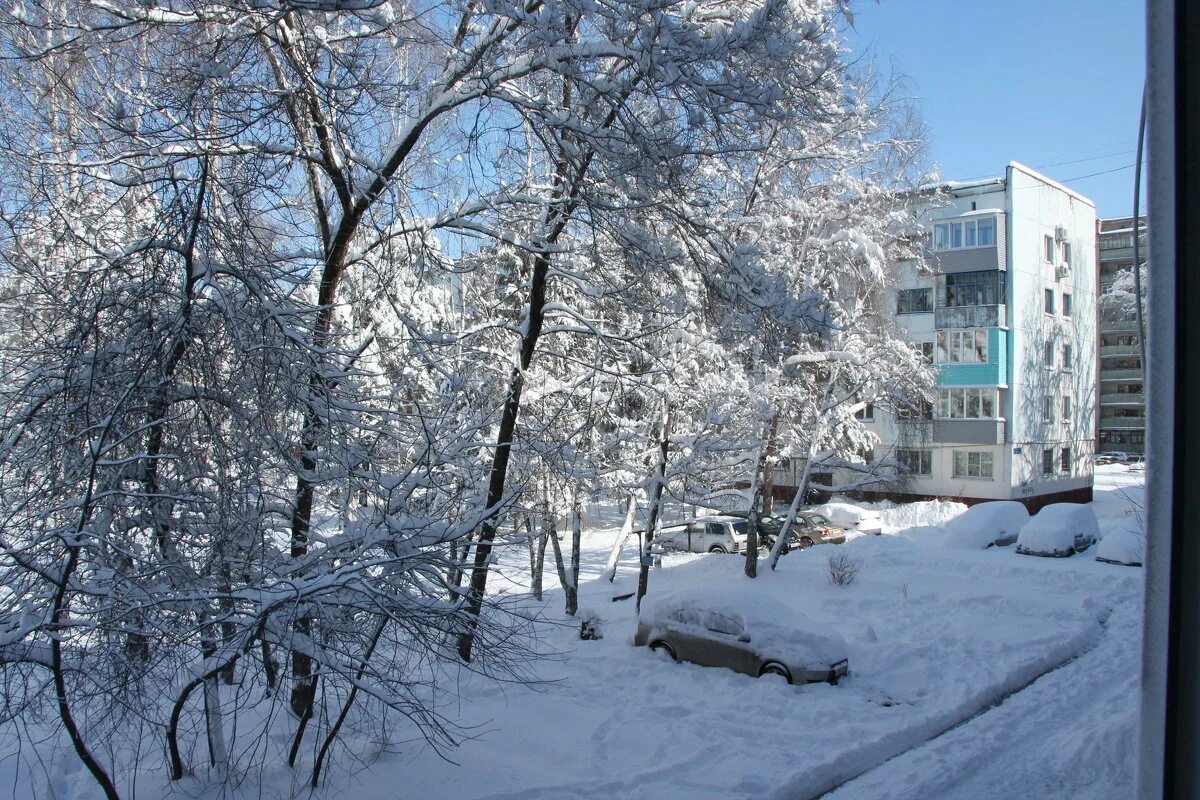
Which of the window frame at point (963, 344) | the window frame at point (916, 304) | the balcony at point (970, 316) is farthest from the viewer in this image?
the window frame at point (916, 304)

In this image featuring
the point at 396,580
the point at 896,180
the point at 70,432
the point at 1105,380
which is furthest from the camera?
the point at 896,180

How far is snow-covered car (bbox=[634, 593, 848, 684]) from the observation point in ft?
33.4

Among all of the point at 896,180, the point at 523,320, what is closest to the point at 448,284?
the point at 523,320

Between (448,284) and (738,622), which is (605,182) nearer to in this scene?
(448,284)

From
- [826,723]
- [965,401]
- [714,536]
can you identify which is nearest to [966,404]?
[965,401]

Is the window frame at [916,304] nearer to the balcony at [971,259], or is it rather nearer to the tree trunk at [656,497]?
the balcony at [971,259]

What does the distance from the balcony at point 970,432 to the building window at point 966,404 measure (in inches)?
8.3

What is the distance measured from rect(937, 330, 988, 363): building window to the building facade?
0.12 ft

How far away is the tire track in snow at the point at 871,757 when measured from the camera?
7.00m

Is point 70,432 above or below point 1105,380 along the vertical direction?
below

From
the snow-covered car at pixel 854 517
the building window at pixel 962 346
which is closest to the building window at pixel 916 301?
the building window at pixel 962 346

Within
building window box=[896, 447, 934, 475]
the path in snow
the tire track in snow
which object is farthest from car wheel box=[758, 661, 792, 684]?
building window box=[896, 447, 934, 475]

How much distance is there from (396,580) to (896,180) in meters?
18.5

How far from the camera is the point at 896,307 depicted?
89.7 feet
